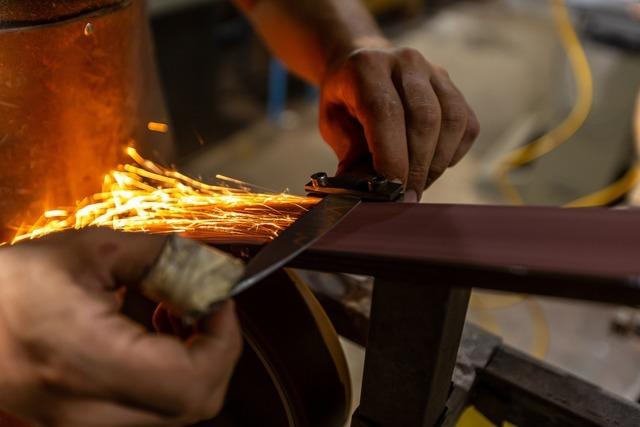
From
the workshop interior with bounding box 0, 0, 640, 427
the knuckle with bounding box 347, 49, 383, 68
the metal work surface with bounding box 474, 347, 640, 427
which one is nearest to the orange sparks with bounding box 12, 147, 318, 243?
the workshop interior with bounding box 0, 0, 640, 427

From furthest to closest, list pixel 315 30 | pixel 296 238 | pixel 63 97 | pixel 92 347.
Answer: pixel 315 30, pixel 63 97, pixel 296 238, pixel 92 347

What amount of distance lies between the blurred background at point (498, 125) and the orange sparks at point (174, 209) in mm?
309

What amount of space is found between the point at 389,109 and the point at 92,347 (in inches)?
19.1

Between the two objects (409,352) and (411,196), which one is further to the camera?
(411,196)

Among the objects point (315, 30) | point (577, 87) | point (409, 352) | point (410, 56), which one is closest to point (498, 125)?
point (577, 87)

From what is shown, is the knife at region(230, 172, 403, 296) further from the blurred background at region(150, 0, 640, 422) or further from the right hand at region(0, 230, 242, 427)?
the blurred background at region(150, 0, 640, 422)

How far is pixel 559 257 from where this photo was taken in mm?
455

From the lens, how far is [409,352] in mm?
591

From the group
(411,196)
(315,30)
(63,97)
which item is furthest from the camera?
(315,30)

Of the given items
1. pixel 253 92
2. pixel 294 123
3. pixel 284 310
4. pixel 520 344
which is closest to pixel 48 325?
pixel 284 310

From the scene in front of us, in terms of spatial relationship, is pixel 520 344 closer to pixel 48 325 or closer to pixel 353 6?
pixel 353 6

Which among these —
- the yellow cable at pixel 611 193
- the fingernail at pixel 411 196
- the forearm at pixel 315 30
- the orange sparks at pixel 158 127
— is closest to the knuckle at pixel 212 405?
the fingernail at pixel 411 196

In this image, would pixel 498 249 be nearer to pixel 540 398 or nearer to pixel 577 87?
pixel 540 398

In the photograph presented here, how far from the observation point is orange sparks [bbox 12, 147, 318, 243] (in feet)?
2.15
